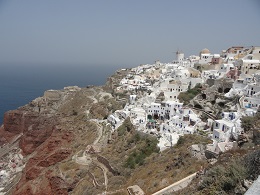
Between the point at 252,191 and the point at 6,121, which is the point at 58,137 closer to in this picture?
the point at 6,121

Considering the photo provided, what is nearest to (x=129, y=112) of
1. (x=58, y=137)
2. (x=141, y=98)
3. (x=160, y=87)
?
(x=141, y=98)

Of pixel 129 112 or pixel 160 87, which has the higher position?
pixel 160 87

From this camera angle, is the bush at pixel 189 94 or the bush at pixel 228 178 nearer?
the bush at pixel 228 178

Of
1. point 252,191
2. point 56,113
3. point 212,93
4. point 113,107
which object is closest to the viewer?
point 252,191

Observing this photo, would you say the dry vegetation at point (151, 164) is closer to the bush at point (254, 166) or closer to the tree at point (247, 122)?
the tree at point (247, 122)

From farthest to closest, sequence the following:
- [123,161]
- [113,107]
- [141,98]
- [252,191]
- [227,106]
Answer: [113,107] < [141,98] < [227,106] < [123,161] < [252,191]

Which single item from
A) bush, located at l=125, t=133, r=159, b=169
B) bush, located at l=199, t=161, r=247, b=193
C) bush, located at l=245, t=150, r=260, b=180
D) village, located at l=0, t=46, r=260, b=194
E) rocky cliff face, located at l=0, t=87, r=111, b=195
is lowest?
rocky cliff face, located at l=0, t=87, r=111, b=195

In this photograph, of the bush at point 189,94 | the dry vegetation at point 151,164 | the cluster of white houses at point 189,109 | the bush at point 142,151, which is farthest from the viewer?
the bush at point 189,94

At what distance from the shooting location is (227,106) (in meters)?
28.1

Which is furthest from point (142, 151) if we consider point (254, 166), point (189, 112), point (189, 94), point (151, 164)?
point (254, 166)

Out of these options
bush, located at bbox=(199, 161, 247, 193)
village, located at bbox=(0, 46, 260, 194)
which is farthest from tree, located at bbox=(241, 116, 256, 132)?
bush, located at bbox=(199, 161, 247, 193)

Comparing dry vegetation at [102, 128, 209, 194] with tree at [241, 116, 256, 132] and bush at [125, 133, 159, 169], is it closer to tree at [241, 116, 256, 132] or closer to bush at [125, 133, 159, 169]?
bush at [125, 133, 159, 169]

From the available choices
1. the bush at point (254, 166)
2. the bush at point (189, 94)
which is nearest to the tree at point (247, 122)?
the bush at point (189, 94)

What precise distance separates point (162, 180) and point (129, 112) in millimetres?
20441
